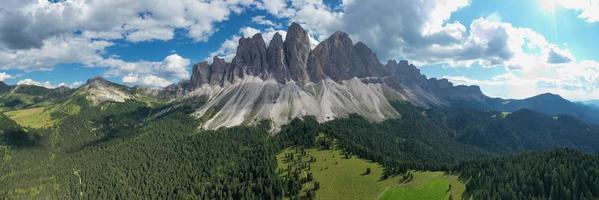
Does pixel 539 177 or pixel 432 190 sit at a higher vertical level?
pixel 539 177

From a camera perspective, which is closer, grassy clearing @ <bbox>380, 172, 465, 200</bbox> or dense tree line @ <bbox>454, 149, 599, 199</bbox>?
dense tree line @ <bbox>454, 149, 599, 199</bbox>

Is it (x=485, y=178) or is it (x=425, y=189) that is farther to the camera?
→ (x=425, y=189)

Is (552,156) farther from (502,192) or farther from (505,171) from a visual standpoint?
(502,192)

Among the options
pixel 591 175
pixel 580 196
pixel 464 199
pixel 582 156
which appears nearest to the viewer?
pixel 580 196

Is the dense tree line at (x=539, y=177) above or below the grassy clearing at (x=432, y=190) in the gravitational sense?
above

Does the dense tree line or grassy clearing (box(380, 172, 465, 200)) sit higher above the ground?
the dense tree line

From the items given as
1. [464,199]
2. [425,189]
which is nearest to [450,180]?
[425,189]

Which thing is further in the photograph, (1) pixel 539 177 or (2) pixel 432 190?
(2) pixel 432 190

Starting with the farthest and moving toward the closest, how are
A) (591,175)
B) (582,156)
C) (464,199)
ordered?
(582,156) < (464,199) < (591,175)

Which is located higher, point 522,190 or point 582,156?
point 582,156

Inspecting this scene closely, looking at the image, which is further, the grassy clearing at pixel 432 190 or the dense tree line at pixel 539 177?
the grassy clearing at pixel 432 190
